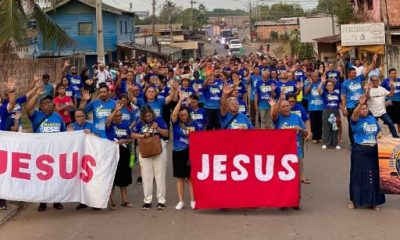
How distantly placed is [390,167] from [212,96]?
6791mm

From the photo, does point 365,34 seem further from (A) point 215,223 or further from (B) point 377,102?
(A) point 215,223

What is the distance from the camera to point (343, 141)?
16.0 metres

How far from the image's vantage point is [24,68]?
81.4 feet

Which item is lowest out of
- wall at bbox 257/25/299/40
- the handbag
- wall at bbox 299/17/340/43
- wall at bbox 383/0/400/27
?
the handbag

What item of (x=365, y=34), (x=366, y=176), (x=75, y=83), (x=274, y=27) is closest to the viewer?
(x=366, y=176)

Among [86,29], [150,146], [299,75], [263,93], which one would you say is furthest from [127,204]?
[86,29]

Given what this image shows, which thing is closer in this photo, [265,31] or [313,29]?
[313,29]

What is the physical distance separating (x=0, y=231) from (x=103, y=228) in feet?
4.46

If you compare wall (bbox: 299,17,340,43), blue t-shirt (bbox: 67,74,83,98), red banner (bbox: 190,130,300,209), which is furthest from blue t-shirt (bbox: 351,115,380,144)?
wall (bbox: 299,17,340,43)

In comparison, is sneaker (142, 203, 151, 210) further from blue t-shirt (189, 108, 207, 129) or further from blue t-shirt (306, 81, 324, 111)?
blue t-shirt (306, 81, 324, 111)

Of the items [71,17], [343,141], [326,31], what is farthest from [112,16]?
[343,141]

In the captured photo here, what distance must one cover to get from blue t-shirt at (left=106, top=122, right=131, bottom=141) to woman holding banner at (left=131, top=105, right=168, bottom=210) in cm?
37

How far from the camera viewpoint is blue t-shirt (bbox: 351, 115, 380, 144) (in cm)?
911

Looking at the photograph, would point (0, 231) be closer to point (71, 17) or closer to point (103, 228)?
point (103, 228)
